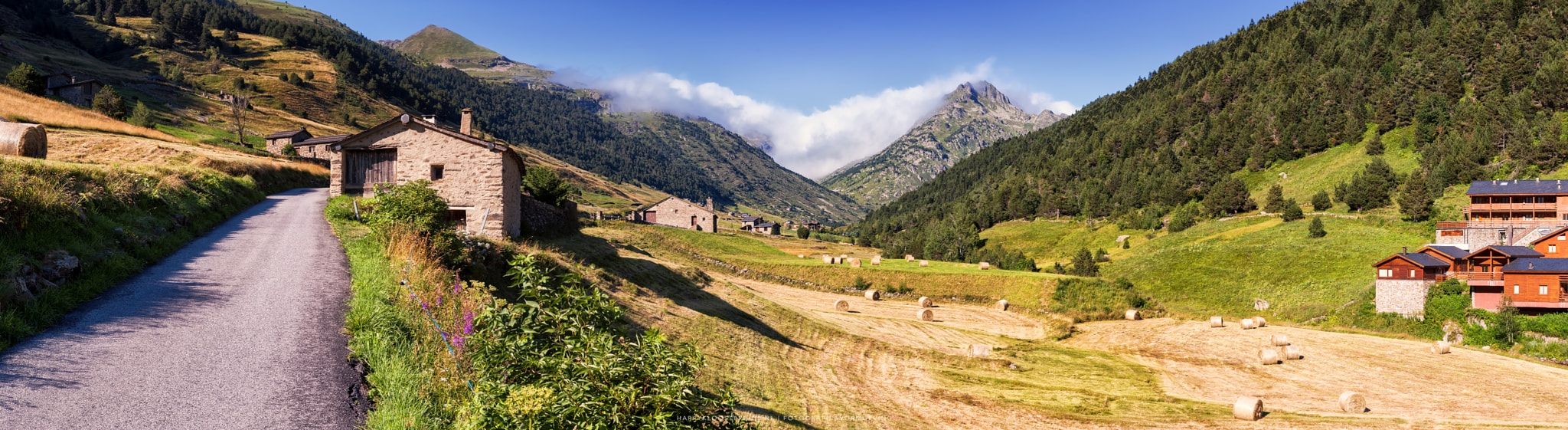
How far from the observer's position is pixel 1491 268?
150ft

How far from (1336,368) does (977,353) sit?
736 inches

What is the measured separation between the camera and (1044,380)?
27922 mm

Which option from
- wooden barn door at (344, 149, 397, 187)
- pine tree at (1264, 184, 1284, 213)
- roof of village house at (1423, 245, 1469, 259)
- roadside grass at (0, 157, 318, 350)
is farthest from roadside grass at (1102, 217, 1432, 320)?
roadside grass at (0, 157, 318, 350)

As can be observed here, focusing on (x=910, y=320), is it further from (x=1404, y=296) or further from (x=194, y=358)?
(x=194, y=358)

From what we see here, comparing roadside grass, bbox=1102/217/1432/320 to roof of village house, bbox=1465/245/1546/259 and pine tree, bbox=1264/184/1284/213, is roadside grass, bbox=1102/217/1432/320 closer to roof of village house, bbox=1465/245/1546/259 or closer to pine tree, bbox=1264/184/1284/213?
roof of village house, bbox=1465/245/1546/259

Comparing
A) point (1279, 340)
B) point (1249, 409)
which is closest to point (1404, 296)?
point (1279, 340)

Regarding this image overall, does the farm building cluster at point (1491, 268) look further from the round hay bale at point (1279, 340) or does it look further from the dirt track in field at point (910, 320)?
the dirt track in field at point (910, 320)

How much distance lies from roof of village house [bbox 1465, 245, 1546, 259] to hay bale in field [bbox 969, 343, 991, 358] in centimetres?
4184

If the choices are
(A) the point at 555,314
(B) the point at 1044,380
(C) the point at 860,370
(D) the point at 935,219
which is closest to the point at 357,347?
(A) the point at 555,314

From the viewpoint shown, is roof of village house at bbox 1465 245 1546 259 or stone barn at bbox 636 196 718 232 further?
stone barn at bbox 636 196 718 232

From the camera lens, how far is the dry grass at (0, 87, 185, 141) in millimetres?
46031

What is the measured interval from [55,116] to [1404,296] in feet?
347

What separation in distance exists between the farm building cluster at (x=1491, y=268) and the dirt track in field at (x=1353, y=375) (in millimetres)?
7549

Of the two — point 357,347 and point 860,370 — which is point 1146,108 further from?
point 357,347
